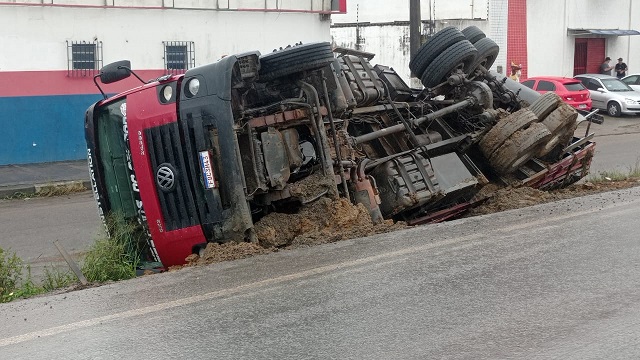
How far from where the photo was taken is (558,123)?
393 inches

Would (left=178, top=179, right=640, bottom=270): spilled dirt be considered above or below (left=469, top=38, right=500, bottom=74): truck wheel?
below

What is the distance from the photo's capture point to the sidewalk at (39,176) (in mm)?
17047

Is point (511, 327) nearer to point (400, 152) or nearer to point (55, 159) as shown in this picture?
point (400, 152)

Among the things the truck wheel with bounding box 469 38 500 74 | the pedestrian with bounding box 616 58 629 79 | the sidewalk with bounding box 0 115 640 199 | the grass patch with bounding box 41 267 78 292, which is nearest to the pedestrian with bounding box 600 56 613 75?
the pedestrian with bounding box 616 58 629 79

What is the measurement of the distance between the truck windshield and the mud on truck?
1 cm

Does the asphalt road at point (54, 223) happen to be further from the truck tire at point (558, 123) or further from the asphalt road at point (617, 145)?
the truck tire at point (558, 123)

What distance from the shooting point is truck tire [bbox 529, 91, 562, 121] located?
10.1m

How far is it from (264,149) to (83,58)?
13.7 m

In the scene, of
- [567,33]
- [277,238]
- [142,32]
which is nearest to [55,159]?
[142,32]

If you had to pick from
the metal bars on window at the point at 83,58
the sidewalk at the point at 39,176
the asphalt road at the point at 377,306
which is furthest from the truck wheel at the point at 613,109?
→ the asphalt road at the point at 377,306

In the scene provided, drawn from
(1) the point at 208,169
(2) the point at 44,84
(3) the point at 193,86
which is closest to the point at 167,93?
(3) the point at 193,86

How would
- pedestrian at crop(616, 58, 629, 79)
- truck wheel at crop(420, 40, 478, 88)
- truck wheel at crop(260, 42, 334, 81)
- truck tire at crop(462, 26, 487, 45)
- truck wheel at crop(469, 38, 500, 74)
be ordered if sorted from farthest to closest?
1. pedestrian at crop(616, 58, 629, 79)
2. truck tire at crop(462, 26, 487, 45)
3. truck wheel at crop(469, 38, 500, 74)
4. truck wheel at crop(420, 40, 478, 88)
5. truck wheel at crop(260, 42, 334, 81)

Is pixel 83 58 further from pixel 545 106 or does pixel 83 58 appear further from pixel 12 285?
pixel 12 285

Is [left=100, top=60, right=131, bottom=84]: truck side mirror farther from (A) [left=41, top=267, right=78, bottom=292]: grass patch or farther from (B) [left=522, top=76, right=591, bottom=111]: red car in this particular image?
(B) [left=522, top=76, right=591, bottom=111]: red car
